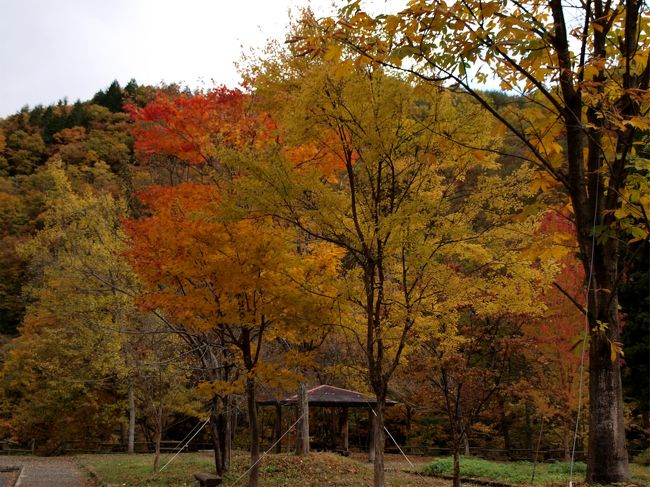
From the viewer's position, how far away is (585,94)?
10.2ft

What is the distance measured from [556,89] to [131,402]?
22873mm

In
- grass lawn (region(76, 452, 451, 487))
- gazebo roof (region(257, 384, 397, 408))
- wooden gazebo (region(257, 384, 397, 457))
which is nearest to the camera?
grass lawn (region(76, 452, 451, 487))

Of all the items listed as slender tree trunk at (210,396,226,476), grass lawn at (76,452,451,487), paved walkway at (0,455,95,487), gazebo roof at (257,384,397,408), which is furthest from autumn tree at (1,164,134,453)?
slender tree trunk at (210,396,226,476)

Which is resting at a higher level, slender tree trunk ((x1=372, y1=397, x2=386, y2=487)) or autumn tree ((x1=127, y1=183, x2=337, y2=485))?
autumn tree ((x1=127, y1=183, x2=337, y2=485))

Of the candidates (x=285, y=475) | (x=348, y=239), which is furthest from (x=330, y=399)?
(x=348, y=239)

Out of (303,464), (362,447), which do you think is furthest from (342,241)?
(362,447)

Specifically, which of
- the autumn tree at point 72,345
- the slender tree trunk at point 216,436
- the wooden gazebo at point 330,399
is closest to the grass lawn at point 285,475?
the slender tree trunk at point 216,436

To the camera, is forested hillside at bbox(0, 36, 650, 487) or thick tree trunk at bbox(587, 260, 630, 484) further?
forested hillside at bbox(0, 36, 650, 487)

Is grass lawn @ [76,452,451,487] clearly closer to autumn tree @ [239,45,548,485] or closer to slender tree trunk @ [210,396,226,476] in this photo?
slender tree trunk @ [210,396,226,476]

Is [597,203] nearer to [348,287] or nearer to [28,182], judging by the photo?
[348,287]

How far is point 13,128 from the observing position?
172ft

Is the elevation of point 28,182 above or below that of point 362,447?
above

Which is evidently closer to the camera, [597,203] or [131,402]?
[597,203]

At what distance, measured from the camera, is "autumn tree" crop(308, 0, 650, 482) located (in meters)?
2.91
